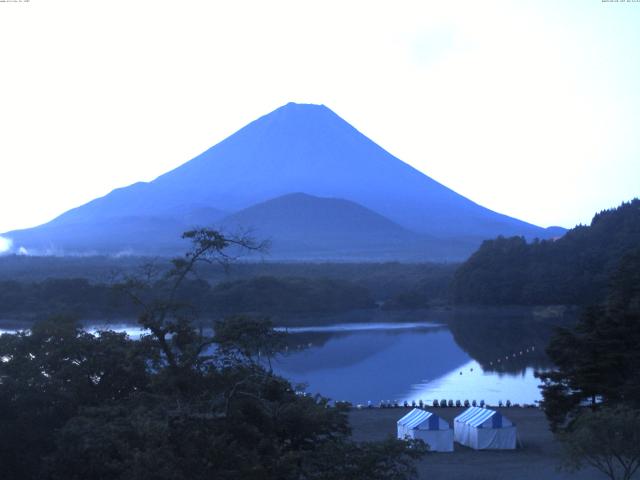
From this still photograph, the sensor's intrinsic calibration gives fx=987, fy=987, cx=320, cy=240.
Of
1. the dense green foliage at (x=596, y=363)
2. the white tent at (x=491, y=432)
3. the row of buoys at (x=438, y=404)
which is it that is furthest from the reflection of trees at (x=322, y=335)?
the dense green foliage at (x=596, y=363)

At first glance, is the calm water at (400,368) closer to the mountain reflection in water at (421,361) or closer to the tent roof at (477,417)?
the mountain reflection in water at (421,361)

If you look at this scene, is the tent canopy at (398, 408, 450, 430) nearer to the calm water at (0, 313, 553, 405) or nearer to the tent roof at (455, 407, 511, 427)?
the tent roof at (455, 407, 511, 427)

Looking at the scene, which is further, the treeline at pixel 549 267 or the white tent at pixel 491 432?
the treeline at pixel 549 267

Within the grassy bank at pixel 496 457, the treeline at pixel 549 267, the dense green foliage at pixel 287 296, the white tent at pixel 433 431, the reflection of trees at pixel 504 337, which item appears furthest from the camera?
the treeline at pixel 549 267

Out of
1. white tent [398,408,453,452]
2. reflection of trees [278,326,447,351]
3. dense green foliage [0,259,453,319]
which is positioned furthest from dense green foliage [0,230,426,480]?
dense green foliage [0,259,453,319]

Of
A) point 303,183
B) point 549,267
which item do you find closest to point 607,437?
point 549,267
